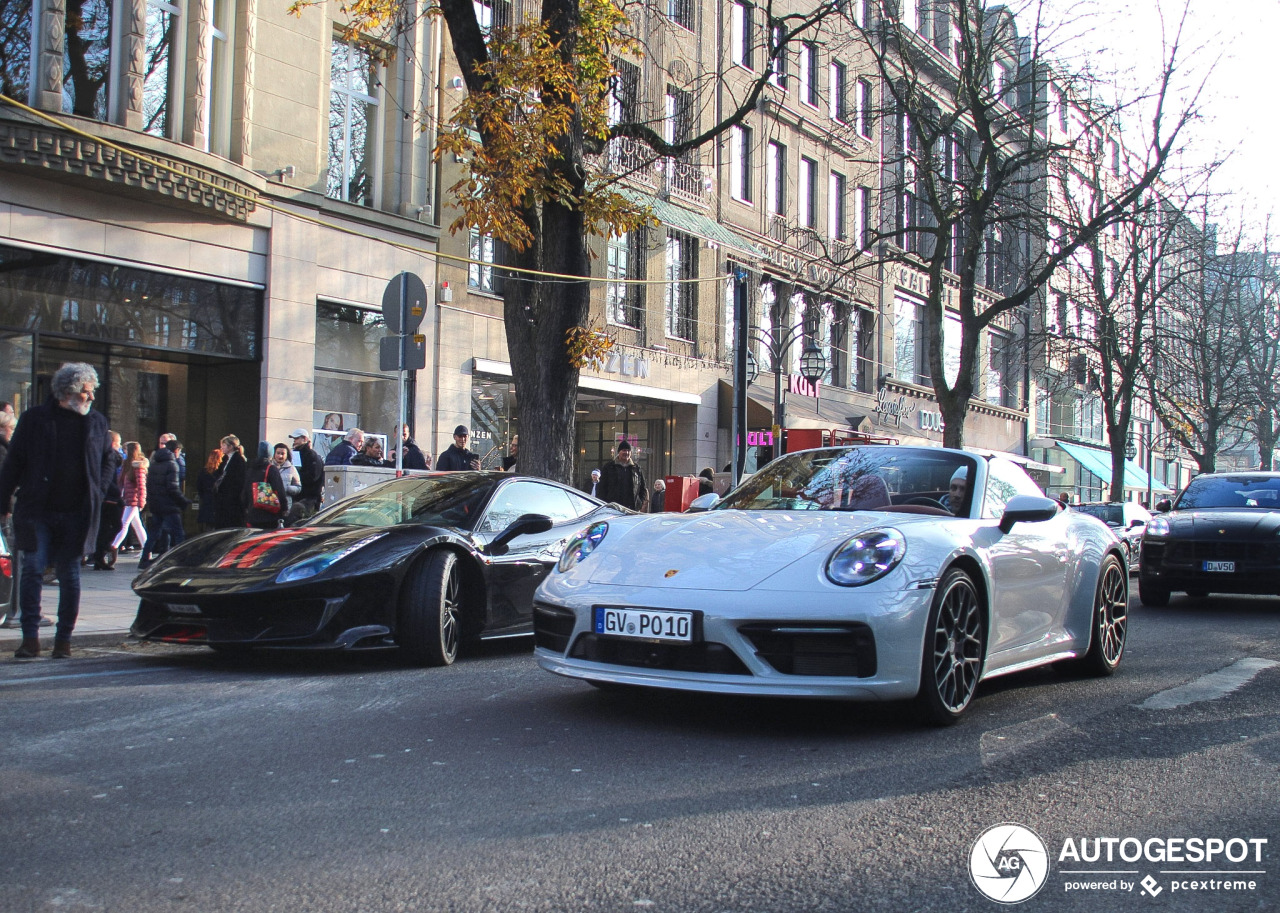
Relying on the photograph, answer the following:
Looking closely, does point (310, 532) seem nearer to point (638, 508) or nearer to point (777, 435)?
point (638, 508)

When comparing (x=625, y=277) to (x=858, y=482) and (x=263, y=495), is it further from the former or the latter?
(x=858, y=482)

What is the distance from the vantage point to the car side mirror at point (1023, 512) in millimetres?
5418

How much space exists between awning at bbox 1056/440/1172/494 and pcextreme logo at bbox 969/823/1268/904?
45529 millimetres

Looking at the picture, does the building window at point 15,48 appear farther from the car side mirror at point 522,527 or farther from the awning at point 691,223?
the awning at point 691,223

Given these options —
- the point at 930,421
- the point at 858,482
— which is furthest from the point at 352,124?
the point at 930,421

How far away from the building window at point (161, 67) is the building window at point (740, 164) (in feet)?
51.2

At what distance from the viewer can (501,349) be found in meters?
20.8

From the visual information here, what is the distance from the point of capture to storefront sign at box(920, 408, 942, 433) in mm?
37219

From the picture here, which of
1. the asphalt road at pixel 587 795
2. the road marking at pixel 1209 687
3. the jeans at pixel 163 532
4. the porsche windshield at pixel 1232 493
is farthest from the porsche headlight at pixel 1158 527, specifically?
the jeans at pixel 163 532

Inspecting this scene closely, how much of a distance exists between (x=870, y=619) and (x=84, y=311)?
13.1 metres

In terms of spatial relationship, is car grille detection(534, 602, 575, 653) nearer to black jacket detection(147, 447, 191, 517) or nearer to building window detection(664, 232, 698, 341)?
black jacket detection(147, 447, 191, 517)

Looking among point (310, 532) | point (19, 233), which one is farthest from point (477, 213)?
point (19, 233)

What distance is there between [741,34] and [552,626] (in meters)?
26.1

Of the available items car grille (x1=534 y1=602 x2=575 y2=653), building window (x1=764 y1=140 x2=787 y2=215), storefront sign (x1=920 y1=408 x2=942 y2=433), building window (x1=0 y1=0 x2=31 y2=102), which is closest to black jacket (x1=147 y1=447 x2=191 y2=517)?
building window (x1=0 y1=0 x2=31 y2=102)
